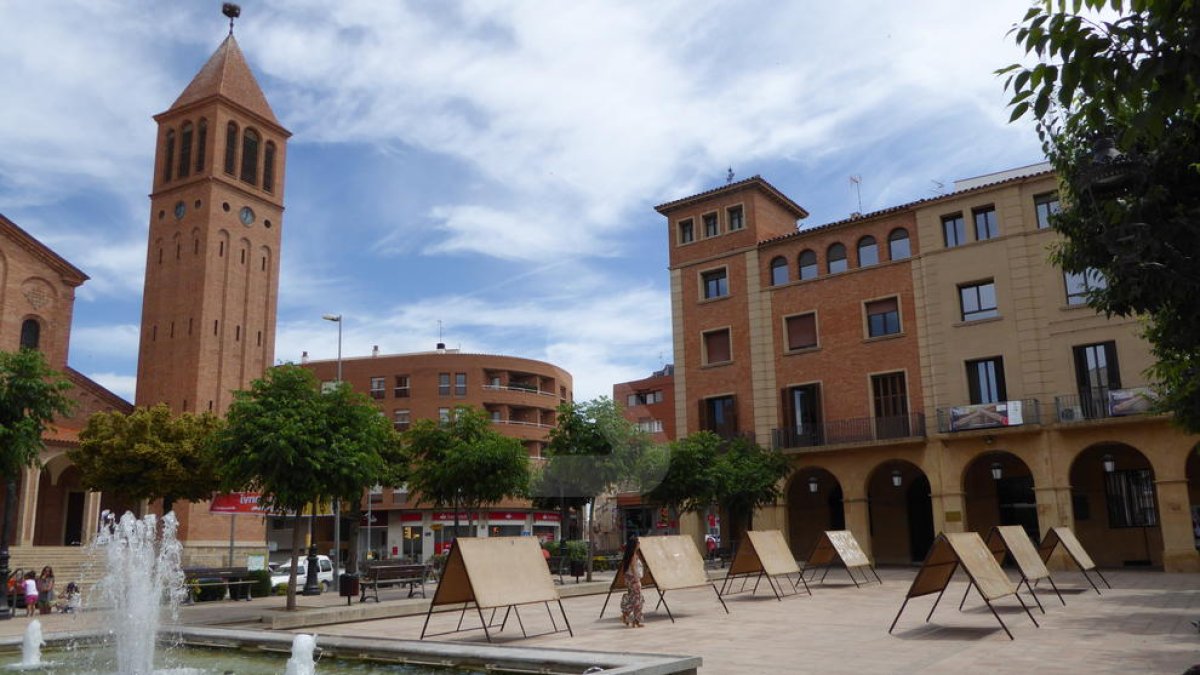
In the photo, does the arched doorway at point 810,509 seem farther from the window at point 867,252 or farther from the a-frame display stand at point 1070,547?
the a-frame display stand at point 1070,547

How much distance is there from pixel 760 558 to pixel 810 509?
61.6 feet

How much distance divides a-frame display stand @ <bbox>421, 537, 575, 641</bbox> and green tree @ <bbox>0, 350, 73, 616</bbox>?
43.9 feet

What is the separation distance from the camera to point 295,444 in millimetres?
17938

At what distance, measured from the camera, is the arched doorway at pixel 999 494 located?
3061 cm

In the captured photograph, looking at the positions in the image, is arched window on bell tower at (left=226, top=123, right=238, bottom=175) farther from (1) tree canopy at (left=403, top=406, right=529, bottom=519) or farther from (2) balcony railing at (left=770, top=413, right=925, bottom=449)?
(2) balcony railing at (left=770, top=413, right=925, bottom=449)

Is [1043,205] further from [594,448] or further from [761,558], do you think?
[761,558]

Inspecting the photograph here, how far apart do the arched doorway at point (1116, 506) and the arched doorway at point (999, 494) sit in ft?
4.84

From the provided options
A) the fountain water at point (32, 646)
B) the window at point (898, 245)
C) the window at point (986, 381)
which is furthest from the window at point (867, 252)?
the fountain water at point (32, 646)

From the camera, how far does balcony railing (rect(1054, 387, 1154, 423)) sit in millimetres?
26469

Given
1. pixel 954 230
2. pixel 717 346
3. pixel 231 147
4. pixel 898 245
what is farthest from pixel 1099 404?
pixel 231 147

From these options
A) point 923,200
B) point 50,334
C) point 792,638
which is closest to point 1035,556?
point 792,638

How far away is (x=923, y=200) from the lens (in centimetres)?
3209

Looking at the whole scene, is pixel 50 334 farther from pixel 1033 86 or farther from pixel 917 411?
pixel 1033 86

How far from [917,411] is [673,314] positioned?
1043 centimetres
